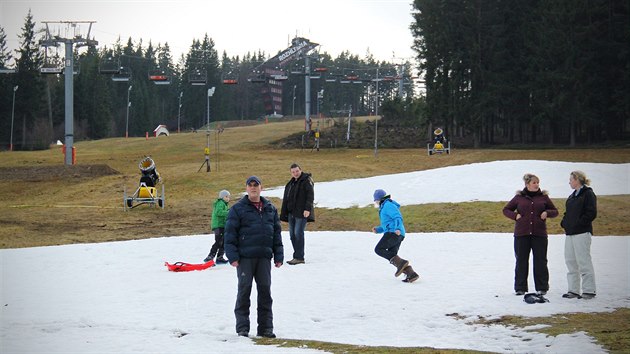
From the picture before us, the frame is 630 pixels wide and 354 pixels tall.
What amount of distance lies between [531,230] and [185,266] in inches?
308

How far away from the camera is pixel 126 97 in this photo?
557 ft

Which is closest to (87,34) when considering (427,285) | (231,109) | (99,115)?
(427,285)

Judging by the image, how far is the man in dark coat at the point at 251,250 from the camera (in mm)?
10898

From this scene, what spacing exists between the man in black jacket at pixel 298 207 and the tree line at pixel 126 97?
75605 millimetres

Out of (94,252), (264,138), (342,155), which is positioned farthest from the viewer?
(264,138)

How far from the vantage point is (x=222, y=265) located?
1769cm

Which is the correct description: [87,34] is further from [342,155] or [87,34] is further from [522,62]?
[522,62]

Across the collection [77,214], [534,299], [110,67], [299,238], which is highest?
[110,67]

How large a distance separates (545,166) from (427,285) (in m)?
23.7

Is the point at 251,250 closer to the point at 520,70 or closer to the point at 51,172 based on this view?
the point at 51,172

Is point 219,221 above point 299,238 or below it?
above

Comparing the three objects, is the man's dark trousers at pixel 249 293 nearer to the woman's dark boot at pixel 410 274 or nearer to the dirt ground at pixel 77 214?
the woman's dark boot at pixel 410 274

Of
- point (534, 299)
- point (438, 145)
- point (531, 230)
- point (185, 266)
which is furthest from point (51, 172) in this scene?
point (534, 299)

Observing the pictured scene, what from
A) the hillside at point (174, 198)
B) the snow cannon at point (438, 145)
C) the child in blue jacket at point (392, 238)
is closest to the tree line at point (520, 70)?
the snow cannon at point (438, 145)
